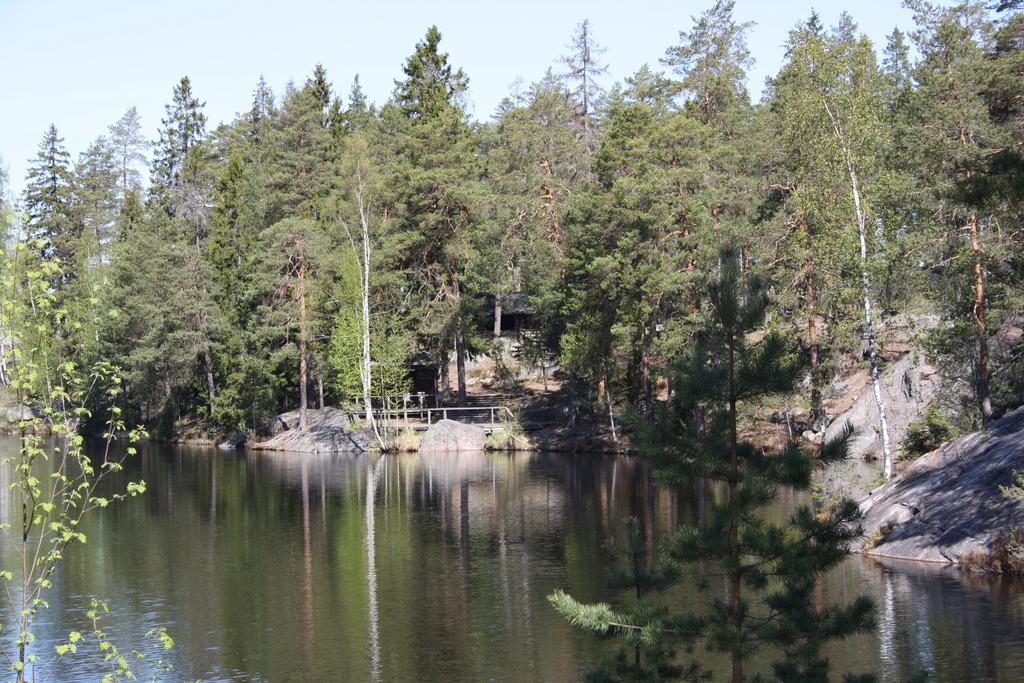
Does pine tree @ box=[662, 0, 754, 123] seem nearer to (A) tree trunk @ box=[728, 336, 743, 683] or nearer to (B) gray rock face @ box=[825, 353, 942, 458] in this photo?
(B) gray rock face @ box=[825, 353, 942, 458]

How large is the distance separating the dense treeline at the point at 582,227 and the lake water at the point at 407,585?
727 cm

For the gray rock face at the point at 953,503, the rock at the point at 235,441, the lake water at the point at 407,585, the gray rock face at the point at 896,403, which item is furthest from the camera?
the rock at the point at 235,441

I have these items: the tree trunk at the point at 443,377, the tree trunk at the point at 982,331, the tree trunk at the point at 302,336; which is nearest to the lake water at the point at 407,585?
the tree trunk at the point at 982,331

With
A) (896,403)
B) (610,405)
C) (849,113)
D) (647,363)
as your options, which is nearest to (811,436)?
(896,403)

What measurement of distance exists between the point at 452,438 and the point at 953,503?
29.3m

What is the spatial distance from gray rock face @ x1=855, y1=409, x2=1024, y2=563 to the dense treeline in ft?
12.3

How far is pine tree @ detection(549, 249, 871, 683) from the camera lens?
34.0 feet

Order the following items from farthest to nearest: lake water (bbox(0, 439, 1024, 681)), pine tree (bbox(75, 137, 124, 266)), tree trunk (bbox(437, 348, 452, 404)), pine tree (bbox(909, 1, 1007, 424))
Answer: pine tree (bbox(75, 137, 124, 266)), tree trunk (bbox(437, 348, 452, 404)), pine tree (bbox(909, 1, 1007, 424)), lake water (bbox(0, 439, 1024, 681))

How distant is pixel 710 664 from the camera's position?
625 inches

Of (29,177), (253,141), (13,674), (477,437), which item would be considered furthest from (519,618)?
(253,141)

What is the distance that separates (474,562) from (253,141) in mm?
71840

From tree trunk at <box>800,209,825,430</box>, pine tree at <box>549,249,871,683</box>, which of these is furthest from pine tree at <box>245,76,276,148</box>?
pine tree at <box>549,249,871,683</box>

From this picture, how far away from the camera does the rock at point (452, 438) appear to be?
48062mm

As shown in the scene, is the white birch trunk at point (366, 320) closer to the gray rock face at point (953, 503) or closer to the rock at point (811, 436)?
the rock at point (811, 436)
